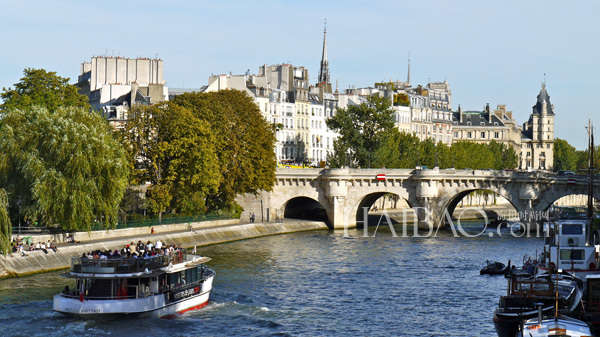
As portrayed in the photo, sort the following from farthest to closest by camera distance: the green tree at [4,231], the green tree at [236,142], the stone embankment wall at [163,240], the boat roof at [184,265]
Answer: the green tree at [236,142] < the stone embankment wall at [163,240] < the green tree at [4,231] < the boat roof at [184,265]

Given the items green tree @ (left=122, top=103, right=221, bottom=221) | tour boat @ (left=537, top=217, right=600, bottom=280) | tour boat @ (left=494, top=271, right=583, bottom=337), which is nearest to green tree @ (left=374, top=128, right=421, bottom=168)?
green tree @ (left=122, top=103, right=221, bottom=221)

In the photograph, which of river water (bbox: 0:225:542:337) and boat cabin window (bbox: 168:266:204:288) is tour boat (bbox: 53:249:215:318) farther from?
river water (bbox: 0:225:542:337)

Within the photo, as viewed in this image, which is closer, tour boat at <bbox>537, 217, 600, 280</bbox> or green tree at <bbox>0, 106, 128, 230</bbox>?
tour boat at <bbox>537, 217, 600, 280</bbox>

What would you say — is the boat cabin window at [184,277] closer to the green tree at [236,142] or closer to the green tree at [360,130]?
the green tree at [236,142]

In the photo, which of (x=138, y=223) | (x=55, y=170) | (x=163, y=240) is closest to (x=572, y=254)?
(x=55, y=170)

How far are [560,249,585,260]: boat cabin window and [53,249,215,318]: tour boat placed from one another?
68.0 feet

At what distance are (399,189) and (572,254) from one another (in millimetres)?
58439

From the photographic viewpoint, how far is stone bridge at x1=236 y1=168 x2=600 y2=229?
4250 inches

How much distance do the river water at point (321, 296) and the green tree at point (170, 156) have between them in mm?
6336

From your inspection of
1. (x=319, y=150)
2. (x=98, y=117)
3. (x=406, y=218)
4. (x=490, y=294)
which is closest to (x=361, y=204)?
(x=406, y=218)

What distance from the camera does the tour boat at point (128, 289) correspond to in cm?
5103

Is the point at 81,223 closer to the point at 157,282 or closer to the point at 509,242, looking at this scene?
the point at 157,282

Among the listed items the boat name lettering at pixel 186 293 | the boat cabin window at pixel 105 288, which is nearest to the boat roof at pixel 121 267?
the boat cabin window at pixel 105 288

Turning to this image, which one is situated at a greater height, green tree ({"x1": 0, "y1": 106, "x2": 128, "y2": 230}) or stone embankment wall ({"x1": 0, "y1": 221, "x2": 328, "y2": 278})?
green tree ({"x1": 0, "y1": 106, "x2": 128, "y2": 230})
